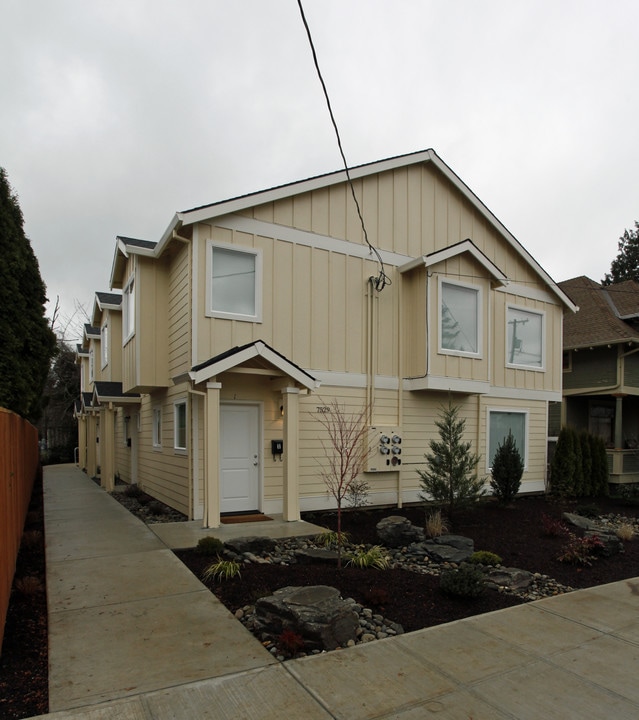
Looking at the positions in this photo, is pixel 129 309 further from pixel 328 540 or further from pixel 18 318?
pixel 328 540

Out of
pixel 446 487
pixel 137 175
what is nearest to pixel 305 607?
pixel 446 487

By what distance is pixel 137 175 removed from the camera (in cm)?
1673

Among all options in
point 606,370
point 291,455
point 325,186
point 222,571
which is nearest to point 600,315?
point 606,370

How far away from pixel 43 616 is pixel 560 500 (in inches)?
470

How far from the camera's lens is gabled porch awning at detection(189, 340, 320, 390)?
8.21 metres

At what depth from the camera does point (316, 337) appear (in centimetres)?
1049

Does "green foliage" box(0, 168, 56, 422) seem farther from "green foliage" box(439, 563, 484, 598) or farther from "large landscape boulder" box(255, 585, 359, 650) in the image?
"green foliage" box(439, 563, 484, 598)

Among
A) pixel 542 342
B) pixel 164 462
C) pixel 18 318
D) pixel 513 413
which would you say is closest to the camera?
pixel 18 318

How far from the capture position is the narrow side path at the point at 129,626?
11.9 feet

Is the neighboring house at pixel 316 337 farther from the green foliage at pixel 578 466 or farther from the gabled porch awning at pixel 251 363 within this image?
the green foliage at pixel 578 466

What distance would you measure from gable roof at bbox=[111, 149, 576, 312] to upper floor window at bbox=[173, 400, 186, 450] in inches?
119

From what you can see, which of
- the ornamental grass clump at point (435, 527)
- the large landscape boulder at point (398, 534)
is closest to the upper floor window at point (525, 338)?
the ornamental grass clump at point (435, 527)

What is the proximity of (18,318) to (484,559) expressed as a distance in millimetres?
8088

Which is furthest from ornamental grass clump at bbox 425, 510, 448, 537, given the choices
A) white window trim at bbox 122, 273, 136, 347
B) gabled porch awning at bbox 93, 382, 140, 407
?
gabled porch awning at bbox 93, 382, 140, 407
